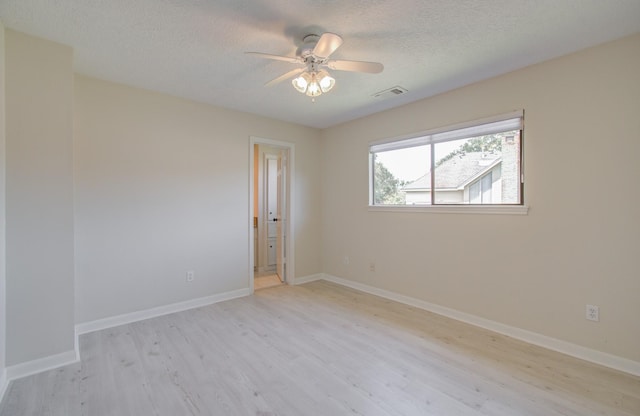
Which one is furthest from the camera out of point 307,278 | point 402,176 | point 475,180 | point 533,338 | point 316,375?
point 307,278

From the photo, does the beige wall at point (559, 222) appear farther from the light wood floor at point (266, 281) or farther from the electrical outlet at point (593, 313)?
the light wood floor at point (266, 281)

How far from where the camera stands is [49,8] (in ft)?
6.04

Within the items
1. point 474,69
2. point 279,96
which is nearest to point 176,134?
point 279,96

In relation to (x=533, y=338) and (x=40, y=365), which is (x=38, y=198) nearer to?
(x=40, y=365)

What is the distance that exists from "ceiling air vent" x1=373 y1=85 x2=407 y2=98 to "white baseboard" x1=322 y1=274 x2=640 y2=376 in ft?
8.06

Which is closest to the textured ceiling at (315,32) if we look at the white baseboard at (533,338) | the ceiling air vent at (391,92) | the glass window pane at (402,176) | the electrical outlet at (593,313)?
the ceiling air vent at (391,92)

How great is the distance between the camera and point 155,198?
Result: 321cm

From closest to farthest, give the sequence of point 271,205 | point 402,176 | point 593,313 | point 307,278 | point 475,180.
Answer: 1. point 593,313
2. point 475,180
3. point 402,176
4. point 307,278
5. point 271,205

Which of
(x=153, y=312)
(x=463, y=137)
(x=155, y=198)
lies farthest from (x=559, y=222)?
(x=153, y=312)

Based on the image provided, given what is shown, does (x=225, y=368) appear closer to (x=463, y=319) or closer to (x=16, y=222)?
(x=16, y=222)

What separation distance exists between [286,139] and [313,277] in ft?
7.47

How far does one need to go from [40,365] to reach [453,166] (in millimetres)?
4119

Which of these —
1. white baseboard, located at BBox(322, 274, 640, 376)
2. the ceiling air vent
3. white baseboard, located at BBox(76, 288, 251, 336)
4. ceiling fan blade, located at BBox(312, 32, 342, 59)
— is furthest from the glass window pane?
white baseboard, located at BBox(76, 288, 251, 336)

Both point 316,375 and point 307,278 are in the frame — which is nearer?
point 316,375
